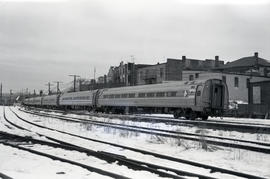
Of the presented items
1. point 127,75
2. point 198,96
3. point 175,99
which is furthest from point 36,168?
point 127,75

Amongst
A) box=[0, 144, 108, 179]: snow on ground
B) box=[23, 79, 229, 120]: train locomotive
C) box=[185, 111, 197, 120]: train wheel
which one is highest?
box=[23, 79, 229, 120]: train locomotive

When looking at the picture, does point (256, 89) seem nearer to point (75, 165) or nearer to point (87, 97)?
point (87, 97)

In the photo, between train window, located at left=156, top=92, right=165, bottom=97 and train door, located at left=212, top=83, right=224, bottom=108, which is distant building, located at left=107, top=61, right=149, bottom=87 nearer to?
train window, located at left=156, top=92, right=165, bottom=97

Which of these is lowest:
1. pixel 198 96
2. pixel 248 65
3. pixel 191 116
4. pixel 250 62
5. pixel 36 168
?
pixel 36 168

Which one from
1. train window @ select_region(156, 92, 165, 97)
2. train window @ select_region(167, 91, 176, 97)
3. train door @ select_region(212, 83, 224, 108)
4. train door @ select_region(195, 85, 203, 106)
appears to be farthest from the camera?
Result: train window @ select_region(156, 92, 165, 97)

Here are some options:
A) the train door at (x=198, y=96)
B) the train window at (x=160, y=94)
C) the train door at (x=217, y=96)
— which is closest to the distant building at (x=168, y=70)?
the train window at (x=160, y=94)

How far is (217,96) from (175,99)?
10.3ft

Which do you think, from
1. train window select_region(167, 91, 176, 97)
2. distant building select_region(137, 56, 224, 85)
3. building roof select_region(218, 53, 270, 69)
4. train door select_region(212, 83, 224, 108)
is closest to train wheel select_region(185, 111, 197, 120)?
train door select_region(212, 83, 224, 108)

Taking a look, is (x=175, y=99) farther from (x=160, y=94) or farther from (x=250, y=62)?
(x=250, y=62)

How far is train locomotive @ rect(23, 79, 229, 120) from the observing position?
2503 centimetres

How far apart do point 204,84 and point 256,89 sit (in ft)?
91.6

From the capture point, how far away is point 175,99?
2683 cm

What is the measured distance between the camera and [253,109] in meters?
42.2

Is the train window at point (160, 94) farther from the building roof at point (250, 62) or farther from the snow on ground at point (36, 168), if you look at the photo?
the building roof at point (250, 62)
